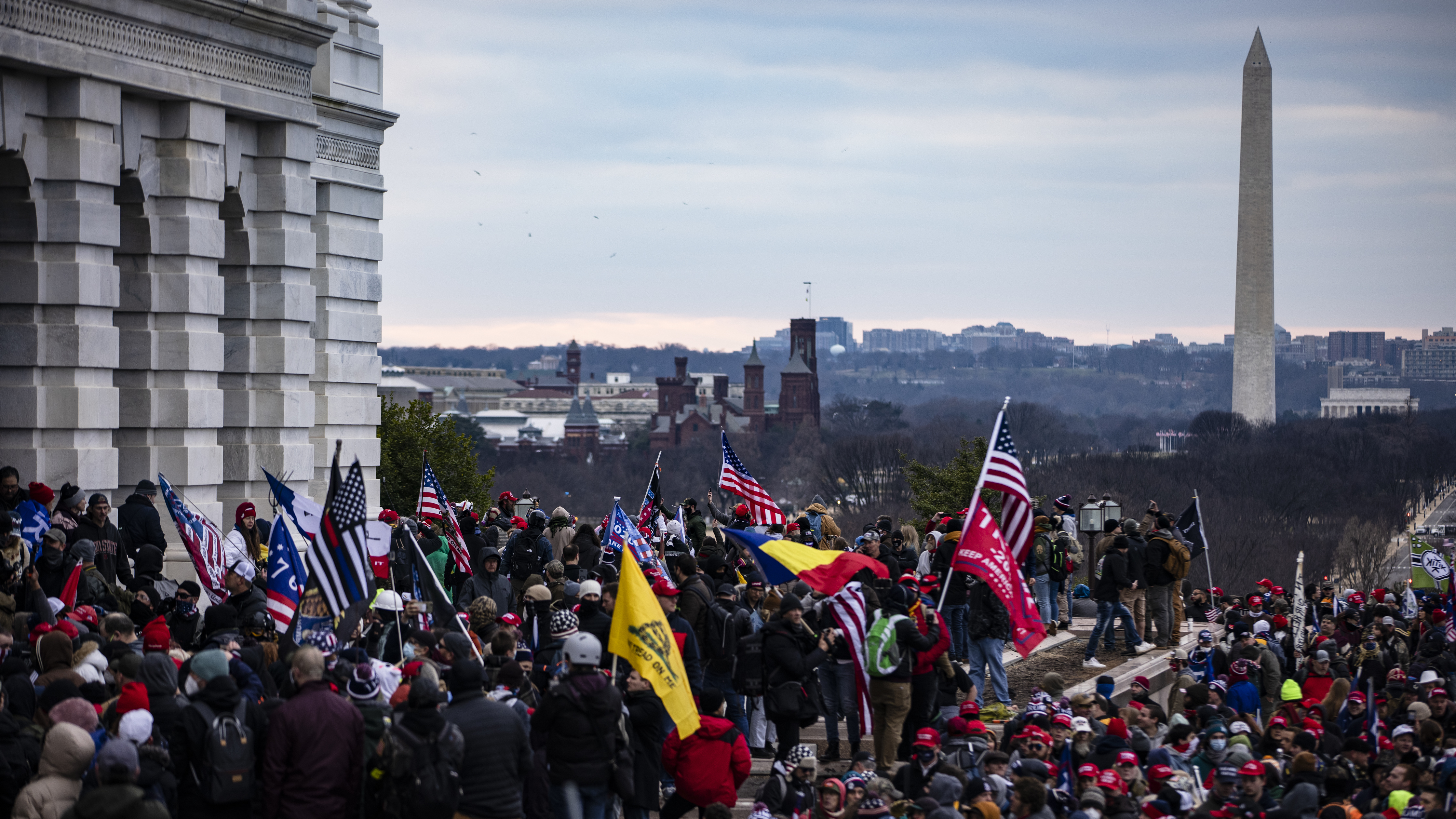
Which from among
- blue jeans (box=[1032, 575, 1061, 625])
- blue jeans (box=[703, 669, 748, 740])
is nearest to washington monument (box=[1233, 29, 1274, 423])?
blue jeans (box=[1032, 575, 1061, 625])

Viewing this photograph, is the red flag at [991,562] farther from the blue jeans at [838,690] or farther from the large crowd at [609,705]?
the blue jeans at [838,690]

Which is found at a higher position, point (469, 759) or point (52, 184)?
point (52, 184)

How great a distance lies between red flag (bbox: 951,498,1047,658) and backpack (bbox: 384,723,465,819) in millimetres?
5181

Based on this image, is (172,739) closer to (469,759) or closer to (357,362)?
(469,759)

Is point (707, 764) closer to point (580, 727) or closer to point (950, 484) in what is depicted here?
point (580, 727)

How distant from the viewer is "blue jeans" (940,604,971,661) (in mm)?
17875

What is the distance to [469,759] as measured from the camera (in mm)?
9930

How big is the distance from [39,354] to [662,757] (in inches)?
390

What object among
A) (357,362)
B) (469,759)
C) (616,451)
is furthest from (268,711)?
(616,451)

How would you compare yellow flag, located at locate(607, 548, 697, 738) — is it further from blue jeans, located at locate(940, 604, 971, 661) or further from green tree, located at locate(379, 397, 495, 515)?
green tree, located at locate(379, 397, 495, 515)

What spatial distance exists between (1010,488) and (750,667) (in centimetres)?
268

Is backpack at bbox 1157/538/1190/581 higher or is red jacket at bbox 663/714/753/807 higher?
backpack at bbox 1157/538/1190/581

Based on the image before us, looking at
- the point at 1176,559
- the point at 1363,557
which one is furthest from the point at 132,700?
the point at 1363,557

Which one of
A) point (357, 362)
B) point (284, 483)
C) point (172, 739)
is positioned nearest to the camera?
point (172, 739)
